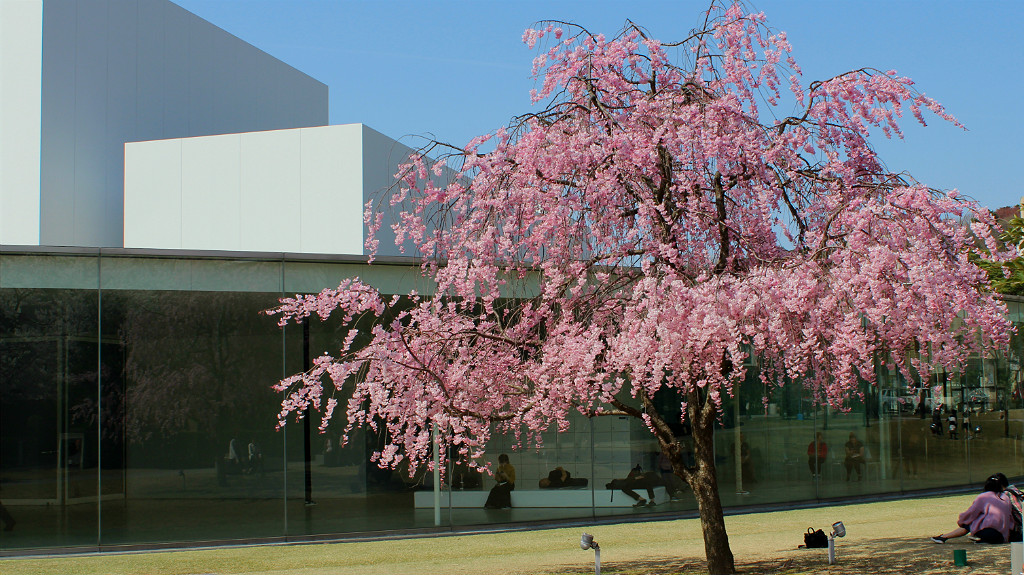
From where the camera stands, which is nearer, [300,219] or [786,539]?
[786,539]

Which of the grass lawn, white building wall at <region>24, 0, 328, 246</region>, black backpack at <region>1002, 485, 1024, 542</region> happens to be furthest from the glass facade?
white building wall at <region>24, 0, 328, 246</region>

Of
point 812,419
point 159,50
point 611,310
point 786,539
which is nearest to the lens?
point 611,310

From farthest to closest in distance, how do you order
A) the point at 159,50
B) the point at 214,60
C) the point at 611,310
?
1. the point at 214,60
2. the point at 159,50
3. the point at 611,310

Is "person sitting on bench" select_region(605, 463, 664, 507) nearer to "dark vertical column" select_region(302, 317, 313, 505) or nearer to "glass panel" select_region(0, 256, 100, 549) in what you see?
"dark vertical column" select_region(302, 317, 313, 505)

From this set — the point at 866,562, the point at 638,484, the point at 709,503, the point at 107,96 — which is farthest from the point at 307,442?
the point at 107,96

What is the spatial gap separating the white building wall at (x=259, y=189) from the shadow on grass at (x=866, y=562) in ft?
43.3

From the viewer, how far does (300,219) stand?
22.8m

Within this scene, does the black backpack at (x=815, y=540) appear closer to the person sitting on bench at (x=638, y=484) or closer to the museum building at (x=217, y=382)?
the museum building at (x=217, y=382)

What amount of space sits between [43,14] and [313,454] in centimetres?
1525

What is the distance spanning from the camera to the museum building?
14.2m

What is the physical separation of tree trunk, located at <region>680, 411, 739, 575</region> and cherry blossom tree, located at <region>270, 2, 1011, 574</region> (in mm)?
17

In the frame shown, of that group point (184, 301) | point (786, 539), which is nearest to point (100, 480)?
point (184, 301)

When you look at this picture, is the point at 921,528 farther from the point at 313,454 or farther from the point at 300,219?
the point at 300,219

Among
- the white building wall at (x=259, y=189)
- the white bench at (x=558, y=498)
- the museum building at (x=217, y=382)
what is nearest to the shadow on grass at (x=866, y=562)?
the museum building at (x=217, y=382)
